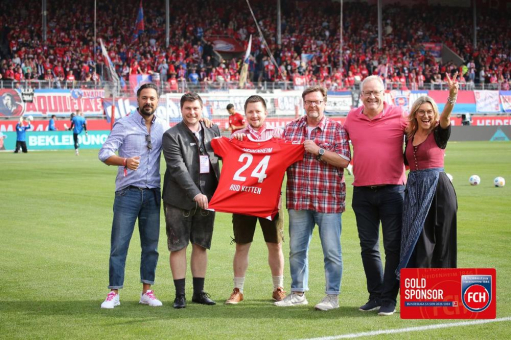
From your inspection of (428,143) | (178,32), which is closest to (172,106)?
(178,32)

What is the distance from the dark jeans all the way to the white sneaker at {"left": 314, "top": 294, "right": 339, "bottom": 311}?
327 mm

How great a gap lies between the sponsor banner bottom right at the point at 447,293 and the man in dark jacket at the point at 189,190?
2.28m

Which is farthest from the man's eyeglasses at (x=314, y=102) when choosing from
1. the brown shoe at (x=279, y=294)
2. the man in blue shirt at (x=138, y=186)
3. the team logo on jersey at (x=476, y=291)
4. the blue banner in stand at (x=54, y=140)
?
the blue banner in stand at (x=54, y=140)

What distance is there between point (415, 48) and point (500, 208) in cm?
4308

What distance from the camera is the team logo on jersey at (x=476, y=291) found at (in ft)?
19.4

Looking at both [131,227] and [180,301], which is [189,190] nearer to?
[131,227]

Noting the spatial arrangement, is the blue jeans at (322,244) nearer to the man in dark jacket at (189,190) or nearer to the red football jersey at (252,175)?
the red football jersey at (252,175)

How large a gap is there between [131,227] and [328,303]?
6.73 feet

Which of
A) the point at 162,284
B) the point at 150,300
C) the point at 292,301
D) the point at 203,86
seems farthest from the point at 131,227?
the point at 203,86

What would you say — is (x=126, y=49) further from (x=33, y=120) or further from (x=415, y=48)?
(x=415, y=48)

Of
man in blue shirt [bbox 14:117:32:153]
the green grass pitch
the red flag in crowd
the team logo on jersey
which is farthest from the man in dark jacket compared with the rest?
the red flag in crowd

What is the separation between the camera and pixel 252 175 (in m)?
7.85

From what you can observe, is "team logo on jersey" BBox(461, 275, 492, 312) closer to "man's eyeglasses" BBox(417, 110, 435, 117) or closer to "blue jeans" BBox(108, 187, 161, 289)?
"man's eyeglasses" BBox(417, 110, 435, 117)

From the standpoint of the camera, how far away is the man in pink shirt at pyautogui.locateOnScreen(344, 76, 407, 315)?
7.32 meters
